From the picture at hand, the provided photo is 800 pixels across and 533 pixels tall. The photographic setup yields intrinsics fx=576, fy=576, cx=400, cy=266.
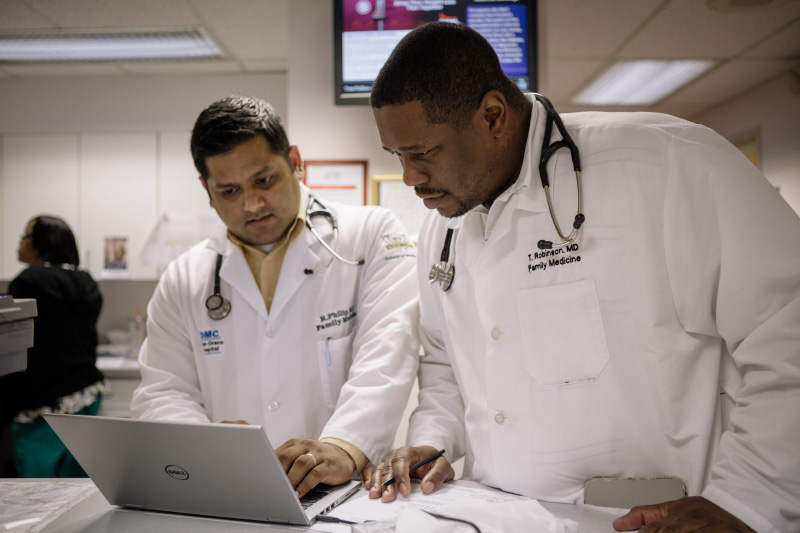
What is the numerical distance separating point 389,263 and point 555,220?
61 cm

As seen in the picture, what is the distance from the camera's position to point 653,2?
3500 mm

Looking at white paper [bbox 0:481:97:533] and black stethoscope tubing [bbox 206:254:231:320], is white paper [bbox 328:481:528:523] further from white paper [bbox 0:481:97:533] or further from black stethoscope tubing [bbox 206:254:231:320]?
black stethoscope tubing [bbox 206:254:231:320]

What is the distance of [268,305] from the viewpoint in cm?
164

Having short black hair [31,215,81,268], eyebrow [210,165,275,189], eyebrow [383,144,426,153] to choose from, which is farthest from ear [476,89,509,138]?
short black hair [31,215,81,268]

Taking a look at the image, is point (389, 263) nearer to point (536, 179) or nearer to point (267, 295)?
point (267, 295)

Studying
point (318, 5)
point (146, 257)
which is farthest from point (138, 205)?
point (318, 5)

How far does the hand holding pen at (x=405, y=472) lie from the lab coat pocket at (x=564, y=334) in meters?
0.26

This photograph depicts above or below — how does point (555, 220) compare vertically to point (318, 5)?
below

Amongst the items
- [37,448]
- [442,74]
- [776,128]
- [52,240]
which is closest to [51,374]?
[37,448]

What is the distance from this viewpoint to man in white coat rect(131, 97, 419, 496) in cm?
152

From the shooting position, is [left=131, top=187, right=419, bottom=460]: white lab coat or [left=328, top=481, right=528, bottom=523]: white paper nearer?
[left=328, top=481, right=528, bottom=523]: white paper

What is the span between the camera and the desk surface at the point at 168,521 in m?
0.93

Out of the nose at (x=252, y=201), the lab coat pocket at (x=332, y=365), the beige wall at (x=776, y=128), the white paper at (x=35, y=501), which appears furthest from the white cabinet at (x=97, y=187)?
the beige wall at (x=776, y=128)

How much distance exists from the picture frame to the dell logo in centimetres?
180
